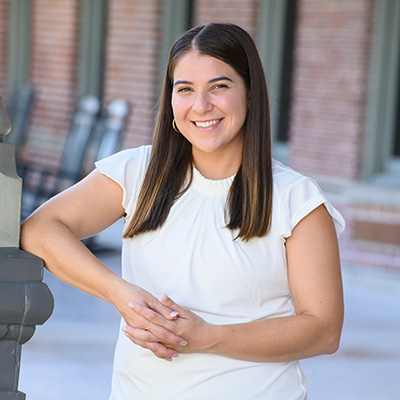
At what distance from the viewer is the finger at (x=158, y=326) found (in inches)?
77.8

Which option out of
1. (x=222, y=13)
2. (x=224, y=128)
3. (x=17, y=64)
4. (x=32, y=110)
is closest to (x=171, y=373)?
(x=224, y=128)

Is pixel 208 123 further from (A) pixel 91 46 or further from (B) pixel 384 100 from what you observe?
(A) pixel 91 46

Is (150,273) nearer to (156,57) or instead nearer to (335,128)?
(335,128)

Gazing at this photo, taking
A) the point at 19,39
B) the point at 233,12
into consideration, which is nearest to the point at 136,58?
the point at 233,12

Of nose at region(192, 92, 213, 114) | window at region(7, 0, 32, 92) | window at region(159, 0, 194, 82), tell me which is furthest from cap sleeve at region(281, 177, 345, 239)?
window at region(7, 0, 32, 92)

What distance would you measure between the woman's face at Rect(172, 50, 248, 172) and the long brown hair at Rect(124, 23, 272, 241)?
2 cm

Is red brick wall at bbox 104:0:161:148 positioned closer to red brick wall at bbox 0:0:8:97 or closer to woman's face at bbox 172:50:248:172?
red brick wall at bbox 0:0:8:97

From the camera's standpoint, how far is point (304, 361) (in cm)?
521

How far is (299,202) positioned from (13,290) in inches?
29.1

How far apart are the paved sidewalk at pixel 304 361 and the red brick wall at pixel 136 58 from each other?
2.68m

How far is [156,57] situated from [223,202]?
268 inches

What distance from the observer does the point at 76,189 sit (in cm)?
223

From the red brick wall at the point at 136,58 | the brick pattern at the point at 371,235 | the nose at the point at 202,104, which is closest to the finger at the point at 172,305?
the nose at the point at 202,104

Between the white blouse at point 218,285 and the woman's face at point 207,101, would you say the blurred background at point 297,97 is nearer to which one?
the white blouse at point 218,285
